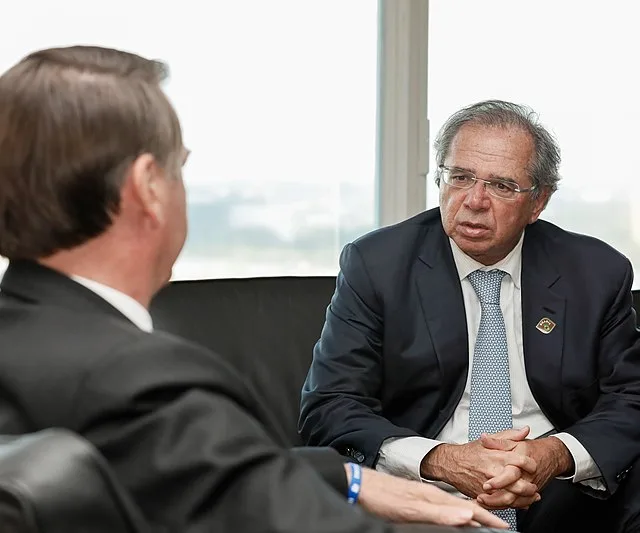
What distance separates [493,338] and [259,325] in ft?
2.04

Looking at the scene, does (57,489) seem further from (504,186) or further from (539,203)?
(539,203)

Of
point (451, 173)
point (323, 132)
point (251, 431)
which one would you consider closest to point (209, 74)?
point (323, 132)

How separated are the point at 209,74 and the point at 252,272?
2.19ft

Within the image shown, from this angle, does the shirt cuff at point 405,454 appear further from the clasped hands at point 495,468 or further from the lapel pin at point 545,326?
the lapel pin at point 545,326

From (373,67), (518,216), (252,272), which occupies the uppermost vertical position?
(373,67)

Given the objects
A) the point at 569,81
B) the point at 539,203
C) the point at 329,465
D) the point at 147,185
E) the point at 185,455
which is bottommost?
the point at 329,465

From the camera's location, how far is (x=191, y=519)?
1080 millimetres

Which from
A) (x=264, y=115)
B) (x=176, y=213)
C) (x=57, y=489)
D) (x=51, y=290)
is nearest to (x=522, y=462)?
(x=176, y=213)

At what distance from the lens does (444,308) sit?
2711 millimetres

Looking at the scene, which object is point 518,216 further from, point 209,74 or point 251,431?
point 251,431

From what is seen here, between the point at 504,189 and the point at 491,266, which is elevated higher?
the point at 504,189

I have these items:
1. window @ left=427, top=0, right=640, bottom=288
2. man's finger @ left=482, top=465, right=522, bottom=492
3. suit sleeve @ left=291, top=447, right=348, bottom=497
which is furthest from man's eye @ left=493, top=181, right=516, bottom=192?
suit sleeve @ left=291, top=447, right=348, bottom=497

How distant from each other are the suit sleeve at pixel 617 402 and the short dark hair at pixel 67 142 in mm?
1641

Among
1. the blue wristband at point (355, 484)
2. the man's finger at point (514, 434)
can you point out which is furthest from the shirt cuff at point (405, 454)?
the blue wristband at point (355, 484)
